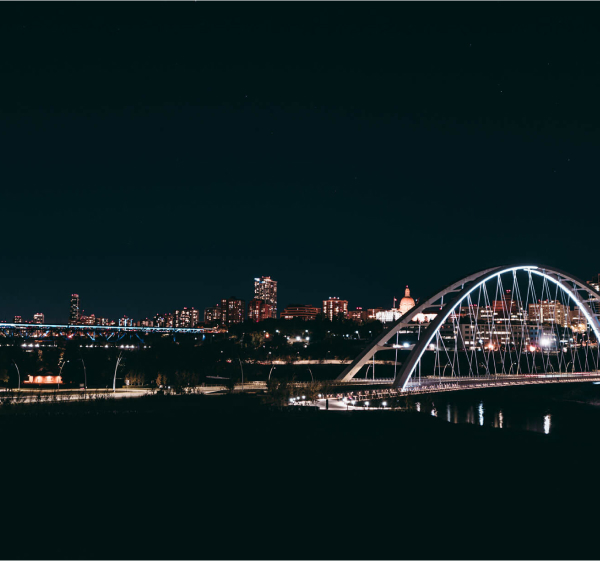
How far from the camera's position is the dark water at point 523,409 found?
137ft

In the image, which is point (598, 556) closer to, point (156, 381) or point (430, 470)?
point (430, 470)

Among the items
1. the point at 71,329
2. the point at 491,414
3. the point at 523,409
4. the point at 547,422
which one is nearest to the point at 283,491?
the point at 547,422

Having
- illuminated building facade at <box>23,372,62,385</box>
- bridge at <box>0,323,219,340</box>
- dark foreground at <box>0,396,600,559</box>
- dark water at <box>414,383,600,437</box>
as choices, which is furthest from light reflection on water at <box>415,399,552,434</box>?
bridge at <box>0,323,219,340</box>

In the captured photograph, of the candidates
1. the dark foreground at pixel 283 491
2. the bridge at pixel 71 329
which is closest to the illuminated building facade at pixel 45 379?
the dark foreground at pixel 283 491

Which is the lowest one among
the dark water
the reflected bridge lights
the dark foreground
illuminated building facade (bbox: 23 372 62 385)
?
the reflected bridge lights

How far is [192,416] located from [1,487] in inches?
647

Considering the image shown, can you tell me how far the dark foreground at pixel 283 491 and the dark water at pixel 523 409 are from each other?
9.65 m

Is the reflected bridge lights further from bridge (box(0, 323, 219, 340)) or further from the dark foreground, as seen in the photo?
bridge (box(0, 323, 219, 340))

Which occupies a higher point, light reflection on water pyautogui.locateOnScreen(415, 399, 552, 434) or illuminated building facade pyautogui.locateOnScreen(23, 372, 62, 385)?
illuminated building facade pyautogui.locateOnScreen(23, 372, 62, 385)

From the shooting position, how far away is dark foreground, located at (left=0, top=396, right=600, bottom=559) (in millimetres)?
14195

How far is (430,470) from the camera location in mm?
22953

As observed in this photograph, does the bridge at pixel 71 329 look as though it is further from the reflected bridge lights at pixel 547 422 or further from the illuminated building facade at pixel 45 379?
the reflected bridge lights at pixel 547 422

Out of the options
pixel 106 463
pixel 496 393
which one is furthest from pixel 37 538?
pixel 496 393

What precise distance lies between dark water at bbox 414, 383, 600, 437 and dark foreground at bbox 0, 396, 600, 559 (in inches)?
380
